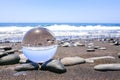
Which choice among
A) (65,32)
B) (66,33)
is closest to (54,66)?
(66,33)

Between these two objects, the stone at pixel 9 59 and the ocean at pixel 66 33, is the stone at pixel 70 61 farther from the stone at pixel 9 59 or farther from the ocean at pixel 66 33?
the ocean at pixel 66 33

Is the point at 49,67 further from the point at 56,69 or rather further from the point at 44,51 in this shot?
the point at 44,51

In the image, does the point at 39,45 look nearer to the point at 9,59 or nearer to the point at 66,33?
the point at 9,59

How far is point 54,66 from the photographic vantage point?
815 centimetres

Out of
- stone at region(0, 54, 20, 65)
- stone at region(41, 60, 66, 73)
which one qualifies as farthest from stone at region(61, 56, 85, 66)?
stone at region(0, 54, 20, 65)

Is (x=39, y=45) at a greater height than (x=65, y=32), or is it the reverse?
(x=39, y=45)

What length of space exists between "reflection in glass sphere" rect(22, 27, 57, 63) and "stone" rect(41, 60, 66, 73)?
11.6 inches

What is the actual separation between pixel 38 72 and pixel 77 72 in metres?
1.39

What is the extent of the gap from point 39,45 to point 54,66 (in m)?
0.98

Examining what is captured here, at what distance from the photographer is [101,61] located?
1011cm

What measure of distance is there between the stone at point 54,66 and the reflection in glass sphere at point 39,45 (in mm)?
A: 295

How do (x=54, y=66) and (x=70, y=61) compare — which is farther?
(x=70, y=61)

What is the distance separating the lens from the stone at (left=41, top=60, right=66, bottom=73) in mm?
8086

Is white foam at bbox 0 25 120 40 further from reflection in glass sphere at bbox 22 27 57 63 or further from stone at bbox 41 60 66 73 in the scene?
reflection in glass sphere at bbox 22 27 57 63
